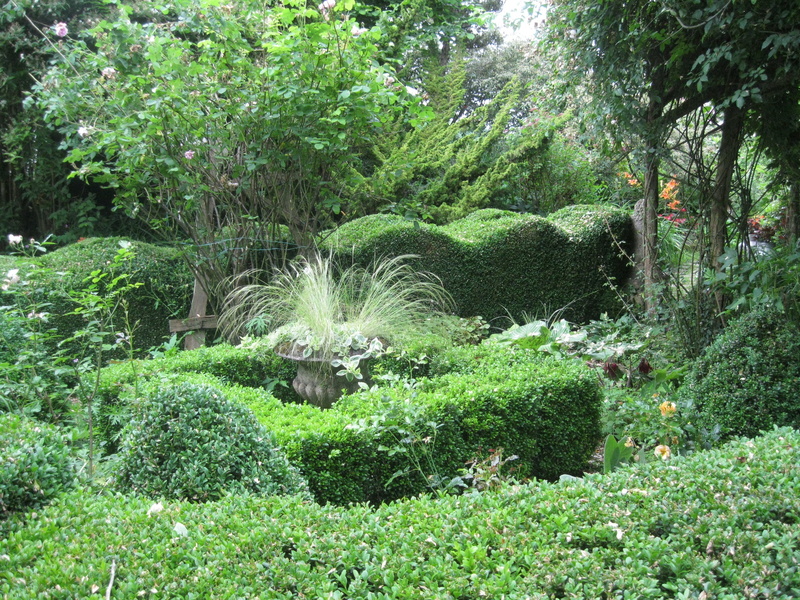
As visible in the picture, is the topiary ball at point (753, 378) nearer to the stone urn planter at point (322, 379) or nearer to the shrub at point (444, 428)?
the shrub at point (444, 428)

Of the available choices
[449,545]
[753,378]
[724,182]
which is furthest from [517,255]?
[449,545]

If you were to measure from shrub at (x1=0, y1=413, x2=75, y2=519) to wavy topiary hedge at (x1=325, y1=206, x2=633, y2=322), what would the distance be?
3561 millimetres

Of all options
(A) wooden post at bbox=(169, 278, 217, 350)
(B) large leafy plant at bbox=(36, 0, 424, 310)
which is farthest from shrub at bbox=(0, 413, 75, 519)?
(A) wooden post at bbox=(169, 278, 217, 350)

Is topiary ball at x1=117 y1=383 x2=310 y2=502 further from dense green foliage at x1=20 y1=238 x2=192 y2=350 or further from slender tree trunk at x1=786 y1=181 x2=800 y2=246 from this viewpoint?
slender tree trunk at x1=786 y1=181 x2=800 y2=246

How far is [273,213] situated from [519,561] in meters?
3.94

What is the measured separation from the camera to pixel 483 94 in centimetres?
1388

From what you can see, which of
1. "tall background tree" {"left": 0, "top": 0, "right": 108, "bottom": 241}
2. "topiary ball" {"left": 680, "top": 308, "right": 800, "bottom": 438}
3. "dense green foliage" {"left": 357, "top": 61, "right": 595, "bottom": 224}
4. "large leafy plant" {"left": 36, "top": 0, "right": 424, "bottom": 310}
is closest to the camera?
"topiary ball" {"left": 680, "top": 308, "right": 800, "bottom": 438}

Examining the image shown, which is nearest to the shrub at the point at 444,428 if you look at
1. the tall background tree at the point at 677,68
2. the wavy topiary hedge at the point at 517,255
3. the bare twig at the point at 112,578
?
the bare twig at the point at 112,578

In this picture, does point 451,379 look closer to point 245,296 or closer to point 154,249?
point 245,296

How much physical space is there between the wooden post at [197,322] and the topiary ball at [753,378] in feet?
12.0

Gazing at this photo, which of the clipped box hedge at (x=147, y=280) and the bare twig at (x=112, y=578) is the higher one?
the clipped box hedge at (x=147, y=280)

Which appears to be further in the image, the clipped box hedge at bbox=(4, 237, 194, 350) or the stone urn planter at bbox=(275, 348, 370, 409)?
the clipped box hedge at bbox=(4, 237, 194, 350)

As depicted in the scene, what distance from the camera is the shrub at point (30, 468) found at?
1.74 m

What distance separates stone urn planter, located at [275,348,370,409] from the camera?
144 inches
